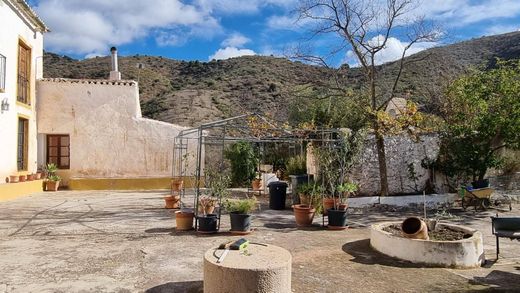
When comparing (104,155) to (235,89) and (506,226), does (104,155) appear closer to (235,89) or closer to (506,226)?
(506,226)

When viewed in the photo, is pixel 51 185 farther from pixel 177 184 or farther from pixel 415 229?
pixel 415 229

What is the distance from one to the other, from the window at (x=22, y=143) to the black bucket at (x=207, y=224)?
33.4ft

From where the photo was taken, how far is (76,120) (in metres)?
16.8

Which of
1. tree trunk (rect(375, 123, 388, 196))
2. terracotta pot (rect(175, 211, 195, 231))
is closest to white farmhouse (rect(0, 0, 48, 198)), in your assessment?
terracotta pot (rect(175, 211, 195, 231))

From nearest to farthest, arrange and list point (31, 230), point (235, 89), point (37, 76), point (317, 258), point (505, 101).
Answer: point (317, 258)
point (31, 230)
point (505, 101)
point (37, 76)
point (235, 89)

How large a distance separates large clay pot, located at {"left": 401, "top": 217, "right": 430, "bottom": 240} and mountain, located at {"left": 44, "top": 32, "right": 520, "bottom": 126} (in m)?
18.0

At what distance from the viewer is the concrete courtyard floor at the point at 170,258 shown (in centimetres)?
497

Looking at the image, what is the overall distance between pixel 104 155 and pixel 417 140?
Answer: 1201 centimetres

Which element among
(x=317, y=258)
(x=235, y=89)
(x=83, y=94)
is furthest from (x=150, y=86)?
(x=317, y=258)

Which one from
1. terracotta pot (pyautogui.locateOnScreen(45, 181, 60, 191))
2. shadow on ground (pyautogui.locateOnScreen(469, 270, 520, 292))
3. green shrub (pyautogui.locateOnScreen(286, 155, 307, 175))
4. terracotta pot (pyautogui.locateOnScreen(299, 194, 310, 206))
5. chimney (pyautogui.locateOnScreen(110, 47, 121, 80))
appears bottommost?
shadow on ground (pyautogui.locateOnScreen(469, 270, 520, 292))

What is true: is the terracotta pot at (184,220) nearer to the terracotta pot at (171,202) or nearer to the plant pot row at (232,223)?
the plant pot row at (232,223)

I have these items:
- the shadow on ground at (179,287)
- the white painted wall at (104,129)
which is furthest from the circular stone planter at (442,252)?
the white painted wall at (104,129)

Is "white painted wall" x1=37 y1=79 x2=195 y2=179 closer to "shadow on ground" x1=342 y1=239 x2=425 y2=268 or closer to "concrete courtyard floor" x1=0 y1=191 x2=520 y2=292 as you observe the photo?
"concrete courtyard floor" x1=0 y1=191 x2=520 y2=292

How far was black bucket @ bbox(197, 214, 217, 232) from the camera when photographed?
7.85 m
